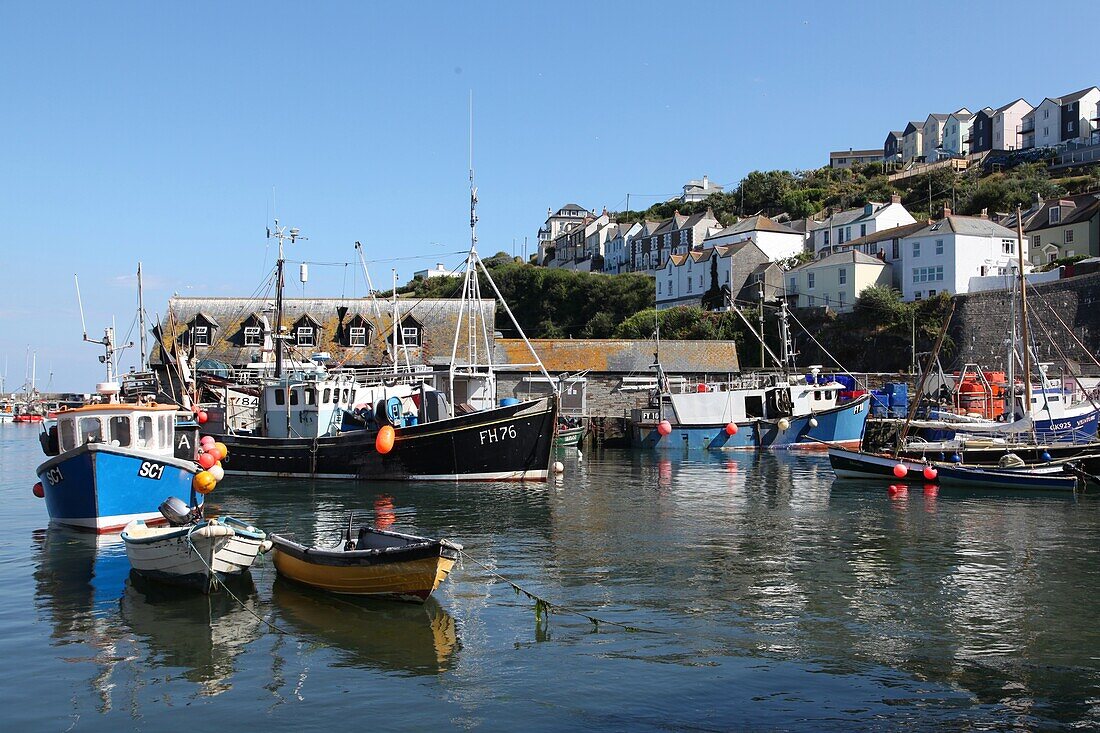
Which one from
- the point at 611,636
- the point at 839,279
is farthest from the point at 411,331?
the point at 611,636

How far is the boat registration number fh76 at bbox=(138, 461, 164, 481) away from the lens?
22547mm

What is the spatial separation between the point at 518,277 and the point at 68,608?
10118cm

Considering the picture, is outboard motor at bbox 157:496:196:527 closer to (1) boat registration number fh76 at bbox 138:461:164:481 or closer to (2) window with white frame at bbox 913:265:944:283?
(1) boat registration number fh76 at bbox 138:461:164:481

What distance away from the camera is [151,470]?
22.7 m

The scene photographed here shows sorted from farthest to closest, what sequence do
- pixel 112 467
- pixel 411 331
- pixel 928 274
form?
pixel 928 274, pixel 411 331, pixel 112 467

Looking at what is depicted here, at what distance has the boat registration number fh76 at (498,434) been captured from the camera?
34.2 m

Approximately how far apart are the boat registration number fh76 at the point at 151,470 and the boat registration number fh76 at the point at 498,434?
1327cm

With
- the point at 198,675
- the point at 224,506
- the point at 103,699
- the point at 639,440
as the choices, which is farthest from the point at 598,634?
the point at 639,440

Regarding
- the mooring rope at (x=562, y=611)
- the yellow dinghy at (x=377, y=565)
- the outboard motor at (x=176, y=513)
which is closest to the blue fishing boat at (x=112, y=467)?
the outboard motor at (x=176, y=513)

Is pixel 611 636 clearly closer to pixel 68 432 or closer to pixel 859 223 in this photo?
pixel 68 432

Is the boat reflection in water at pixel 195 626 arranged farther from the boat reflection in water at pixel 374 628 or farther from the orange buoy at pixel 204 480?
the orange buoy at pixel 204 480

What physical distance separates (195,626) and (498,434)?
760 inches

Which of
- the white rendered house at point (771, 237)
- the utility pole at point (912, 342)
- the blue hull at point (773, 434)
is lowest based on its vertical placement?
the blue hull at point (773, 434)

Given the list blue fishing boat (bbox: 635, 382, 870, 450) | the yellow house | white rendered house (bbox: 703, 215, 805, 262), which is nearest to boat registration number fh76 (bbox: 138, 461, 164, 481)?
blue fishing boat (bbox: 635, 382, 870, 450)
